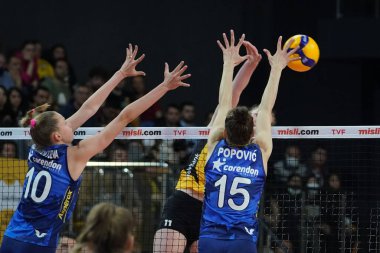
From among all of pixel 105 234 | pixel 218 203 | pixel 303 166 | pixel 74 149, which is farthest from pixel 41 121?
pixel 303 166

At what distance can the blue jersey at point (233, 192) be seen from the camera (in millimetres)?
7328

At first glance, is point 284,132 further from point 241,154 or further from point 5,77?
Result: point 5,77

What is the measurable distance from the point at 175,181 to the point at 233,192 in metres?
4.72

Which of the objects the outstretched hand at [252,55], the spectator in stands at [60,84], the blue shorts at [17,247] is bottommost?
the blue shorts at [17,247]

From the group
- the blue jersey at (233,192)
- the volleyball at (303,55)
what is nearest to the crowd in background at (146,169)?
the volleyball at (303,55)

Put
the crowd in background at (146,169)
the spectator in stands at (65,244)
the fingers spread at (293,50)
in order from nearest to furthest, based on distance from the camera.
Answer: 1. the fingers spread at (293,50)
2. the spectator in stands at (65,244)
3. the crowd in background at (146,169)

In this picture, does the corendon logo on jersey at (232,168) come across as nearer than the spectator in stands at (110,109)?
Yes

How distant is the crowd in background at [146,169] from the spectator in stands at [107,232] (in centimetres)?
495

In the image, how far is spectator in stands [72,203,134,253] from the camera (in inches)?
203

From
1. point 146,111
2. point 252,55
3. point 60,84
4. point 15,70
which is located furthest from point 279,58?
point 15,70

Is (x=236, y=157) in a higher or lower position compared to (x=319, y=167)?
lower

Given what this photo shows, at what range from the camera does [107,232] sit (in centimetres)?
520

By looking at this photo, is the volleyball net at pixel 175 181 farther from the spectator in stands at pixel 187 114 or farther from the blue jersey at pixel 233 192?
the blue jersey at pixel 233 192

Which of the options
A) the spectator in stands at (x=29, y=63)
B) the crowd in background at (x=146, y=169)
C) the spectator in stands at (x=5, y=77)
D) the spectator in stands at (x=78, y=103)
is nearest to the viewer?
the crowd in background at (x=146, y=169)
